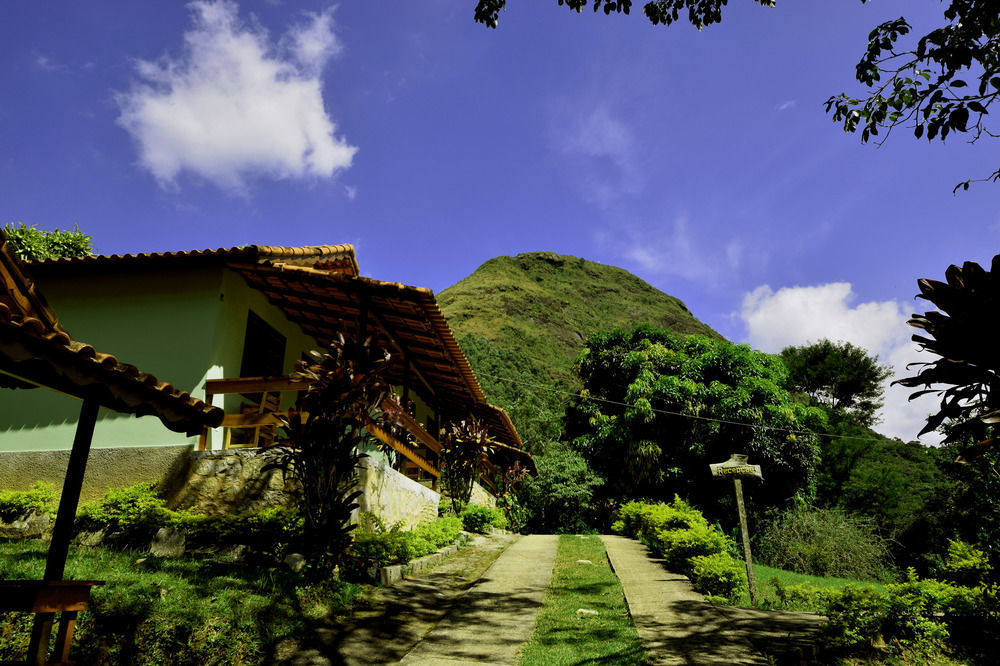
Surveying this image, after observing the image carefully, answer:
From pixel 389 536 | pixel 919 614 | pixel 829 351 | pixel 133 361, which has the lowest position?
pixel 919 614

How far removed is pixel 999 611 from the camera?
501 centimetres

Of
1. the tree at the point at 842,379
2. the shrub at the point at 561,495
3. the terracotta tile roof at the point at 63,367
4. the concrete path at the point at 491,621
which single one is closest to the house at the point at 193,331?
the concrete path at the point at 491,621

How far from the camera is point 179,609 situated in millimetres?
4586

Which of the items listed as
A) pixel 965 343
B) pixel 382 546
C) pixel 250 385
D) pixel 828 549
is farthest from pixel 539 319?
pixel 965 343

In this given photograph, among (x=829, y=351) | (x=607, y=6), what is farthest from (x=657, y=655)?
(x=829, y=351)

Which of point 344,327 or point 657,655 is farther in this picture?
point 344,327

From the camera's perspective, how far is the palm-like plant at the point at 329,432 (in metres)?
6.20

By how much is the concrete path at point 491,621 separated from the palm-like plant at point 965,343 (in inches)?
150

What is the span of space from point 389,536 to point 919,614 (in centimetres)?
597

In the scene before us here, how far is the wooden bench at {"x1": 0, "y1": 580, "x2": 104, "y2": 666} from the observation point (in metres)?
2.96

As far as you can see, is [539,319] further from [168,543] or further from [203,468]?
[168,543]

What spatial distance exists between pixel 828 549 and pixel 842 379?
2695cm

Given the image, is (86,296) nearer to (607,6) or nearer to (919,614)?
(607,6)

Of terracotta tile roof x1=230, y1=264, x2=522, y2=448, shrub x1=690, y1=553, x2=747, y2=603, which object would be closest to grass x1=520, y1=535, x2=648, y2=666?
shrub x1=690, y1=553, x2=747, y2=603
